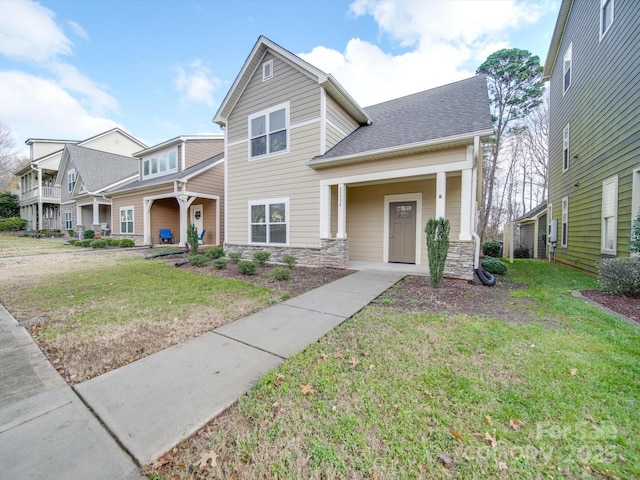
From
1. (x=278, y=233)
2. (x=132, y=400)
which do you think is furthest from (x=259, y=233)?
(x=132, y=400)

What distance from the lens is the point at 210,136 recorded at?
14906 mm

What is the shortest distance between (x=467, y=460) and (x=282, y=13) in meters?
13.8

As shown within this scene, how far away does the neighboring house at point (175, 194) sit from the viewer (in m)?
12.7

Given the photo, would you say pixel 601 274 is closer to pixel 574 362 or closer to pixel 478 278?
pixel 478 278

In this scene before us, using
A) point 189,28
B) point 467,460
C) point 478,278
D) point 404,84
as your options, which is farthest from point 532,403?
point 404,84

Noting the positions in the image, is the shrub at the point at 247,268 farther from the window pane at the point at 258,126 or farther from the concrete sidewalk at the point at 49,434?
the window pane at the point at 258,126

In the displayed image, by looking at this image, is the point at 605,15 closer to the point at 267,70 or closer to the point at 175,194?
the point at 267,70

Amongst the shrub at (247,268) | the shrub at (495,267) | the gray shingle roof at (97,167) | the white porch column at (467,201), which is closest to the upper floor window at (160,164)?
the gray shingle roof at (97,167)

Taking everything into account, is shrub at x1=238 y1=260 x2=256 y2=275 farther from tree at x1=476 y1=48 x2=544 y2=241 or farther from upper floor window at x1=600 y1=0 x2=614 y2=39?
tree at x1=476 y1=48 x2=544 y2=241

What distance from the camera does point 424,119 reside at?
26.2 ft

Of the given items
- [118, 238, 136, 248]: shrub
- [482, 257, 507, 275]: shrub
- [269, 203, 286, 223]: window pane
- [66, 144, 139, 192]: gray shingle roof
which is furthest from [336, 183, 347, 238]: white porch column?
[66, 144, 139, 192]: gray shingle roof

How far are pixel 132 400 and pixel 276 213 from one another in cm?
731

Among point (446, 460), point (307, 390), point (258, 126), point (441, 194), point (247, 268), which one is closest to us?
point (446, 460)

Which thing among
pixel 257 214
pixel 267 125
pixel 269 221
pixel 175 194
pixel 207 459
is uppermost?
pixel 267 125
